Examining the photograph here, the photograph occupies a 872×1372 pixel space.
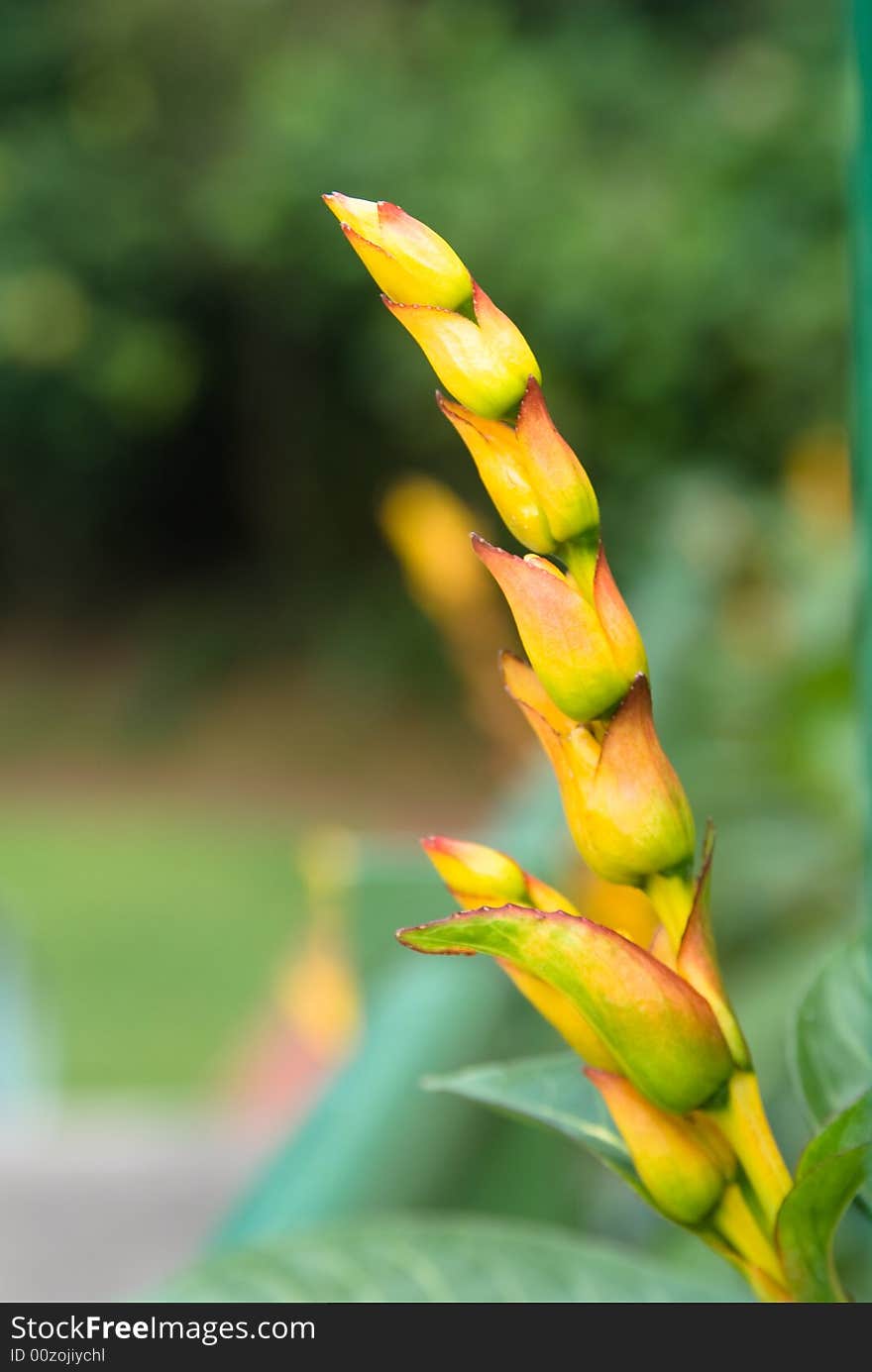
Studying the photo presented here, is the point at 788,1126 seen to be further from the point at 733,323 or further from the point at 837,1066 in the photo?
the point at 733,323

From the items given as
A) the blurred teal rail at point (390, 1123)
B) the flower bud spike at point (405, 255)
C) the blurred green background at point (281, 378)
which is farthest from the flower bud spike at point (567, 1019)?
the blurred green background at point (281, 378)

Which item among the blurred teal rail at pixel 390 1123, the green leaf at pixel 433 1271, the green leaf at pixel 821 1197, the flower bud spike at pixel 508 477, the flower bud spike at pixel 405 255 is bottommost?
the blurred teal rail at pixel 390 1123

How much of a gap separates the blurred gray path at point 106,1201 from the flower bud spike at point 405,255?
2.17 metres

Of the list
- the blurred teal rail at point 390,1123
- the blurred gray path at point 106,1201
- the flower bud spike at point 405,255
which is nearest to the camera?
the flower bud spike at point 405,255

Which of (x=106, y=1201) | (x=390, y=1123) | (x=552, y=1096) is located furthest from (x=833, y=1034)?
(x=106, y=1201)

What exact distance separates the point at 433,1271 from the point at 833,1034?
0.39 ft

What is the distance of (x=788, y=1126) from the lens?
30.7 inches

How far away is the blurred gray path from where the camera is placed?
2.36 metres

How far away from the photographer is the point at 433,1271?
A: 360mm

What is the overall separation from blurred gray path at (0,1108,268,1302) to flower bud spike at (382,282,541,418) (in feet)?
7.12

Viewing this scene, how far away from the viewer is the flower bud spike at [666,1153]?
0.76ft

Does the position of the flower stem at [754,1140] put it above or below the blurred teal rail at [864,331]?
below

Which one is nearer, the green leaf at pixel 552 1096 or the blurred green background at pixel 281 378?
Answer: the green leaf at pixel 552 1096

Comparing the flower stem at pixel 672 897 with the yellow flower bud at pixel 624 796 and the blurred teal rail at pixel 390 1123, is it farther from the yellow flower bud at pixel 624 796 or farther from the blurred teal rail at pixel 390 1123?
the blurred teal rail at pixel 390 1123
